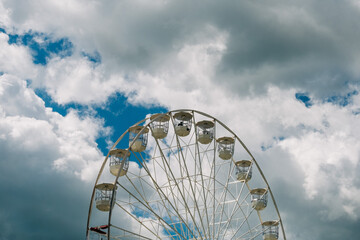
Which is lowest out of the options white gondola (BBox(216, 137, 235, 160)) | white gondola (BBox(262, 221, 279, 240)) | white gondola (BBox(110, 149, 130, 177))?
white gondola (BBox(262, 221, 279, 240))

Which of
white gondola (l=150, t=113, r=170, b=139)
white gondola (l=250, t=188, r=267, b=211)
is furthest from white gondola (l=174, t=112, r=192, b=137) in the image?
white gondola (l=250, t=188, r=267, b=211)

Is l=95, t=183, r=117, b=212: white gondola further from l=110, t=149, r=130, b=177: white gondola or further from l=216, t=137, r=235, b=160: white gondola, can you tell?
l=216, t=137, r=235, b=160: white gondola

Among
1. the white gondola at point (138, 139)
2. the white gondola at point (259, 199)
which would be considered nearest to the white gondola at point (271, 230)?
the white gondola at point (259, 199)

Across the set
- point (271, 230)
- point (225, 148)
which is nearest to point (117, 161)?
point (225, 148)

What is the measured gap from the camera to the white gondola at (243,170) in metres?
30.4

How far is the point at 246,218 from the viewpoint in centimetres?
2883

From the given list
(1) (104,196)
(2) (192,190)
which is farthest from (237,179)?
(1) (104,196)

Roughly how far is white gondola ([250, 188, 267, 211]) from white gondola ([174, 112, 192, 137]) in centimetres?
743

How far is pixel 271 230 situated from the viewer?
30.2m

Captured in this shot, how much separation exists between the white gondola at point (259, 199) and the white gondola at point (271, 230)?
55.6 inches

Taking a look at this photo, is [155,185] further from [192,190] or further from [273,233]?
[273,233]

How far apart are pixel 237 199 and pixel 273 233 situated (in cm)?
412

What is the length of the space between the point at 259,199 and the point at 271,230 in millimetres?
2489

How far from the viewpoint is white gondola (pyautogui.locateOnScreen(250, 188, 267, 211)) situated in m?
29.9
